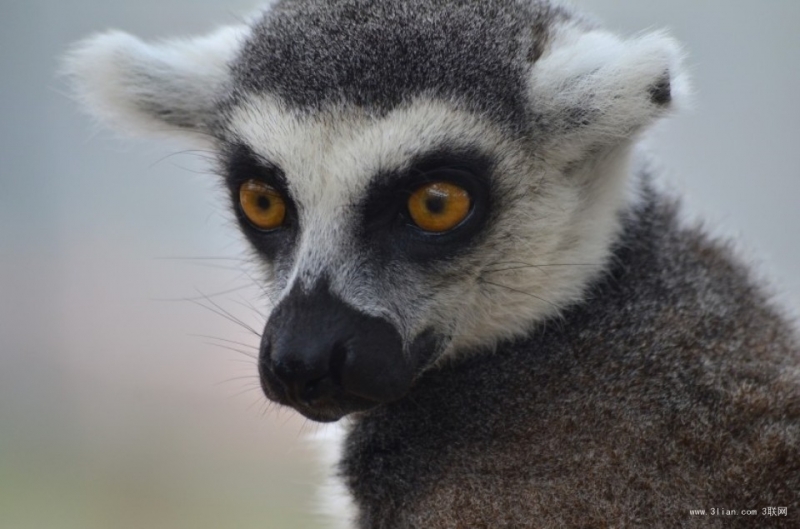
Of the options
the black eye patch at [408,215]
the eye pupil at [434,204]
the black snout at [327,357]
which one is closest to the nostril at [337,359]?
the black snout at [327,357]

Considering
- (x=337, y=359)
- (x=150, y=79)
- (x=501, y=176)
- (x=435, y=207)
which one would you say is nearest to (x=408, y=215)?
(x=435, y=207)

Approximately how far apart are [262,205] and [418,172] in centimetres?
35

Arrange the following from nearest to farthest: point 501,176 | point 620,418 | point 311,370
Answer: point 311,370 → point 620,418 → point 501,176

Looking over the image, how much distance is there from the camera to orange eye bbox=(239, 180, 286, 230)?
175cm

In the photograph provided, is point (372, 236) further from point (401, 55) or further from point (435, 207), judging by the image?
point (401, 55)

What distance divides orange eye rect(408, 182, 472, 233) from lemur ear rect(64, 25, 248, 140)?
634mm

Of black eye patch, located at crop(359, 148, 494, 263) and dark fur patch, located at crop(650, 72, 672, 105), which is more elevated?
dark fur patch, located at crop(650, 72, 672, 105)

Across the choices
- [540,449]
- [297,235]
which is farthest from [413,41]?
[540,449]

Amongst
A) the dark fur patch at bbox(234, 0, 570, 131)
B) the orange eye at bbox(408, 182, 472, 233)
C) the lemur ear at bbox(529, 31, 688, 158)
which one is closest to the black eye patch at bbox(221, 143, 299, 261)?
the dark fur patch at bbox(234, 0, 570, 131)

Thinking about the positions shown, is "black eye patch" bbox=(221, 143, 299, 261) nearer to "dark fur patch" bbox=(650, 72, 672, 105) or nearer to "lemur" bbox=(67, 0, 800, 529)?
"lemur" bbox=(67, 0, 800, 529)

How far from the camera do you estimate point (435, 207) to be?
1.63 m

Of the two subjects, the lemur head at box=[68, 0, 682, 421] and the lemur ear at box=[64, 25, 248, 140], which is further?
the lemur ear at box=[64, 25, 248, 140]

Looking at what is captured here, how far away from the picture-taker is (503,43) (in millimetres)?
1770

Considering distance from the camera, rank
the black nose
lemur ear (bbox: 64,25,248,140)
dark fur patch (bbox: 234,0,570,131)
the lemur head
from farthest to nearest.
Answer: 1. lemur ear (bbox: 64,25,248,140)
2. dark fur patch (bbox: 234,0,570,131)
3. the lemur head
4. the black nose
